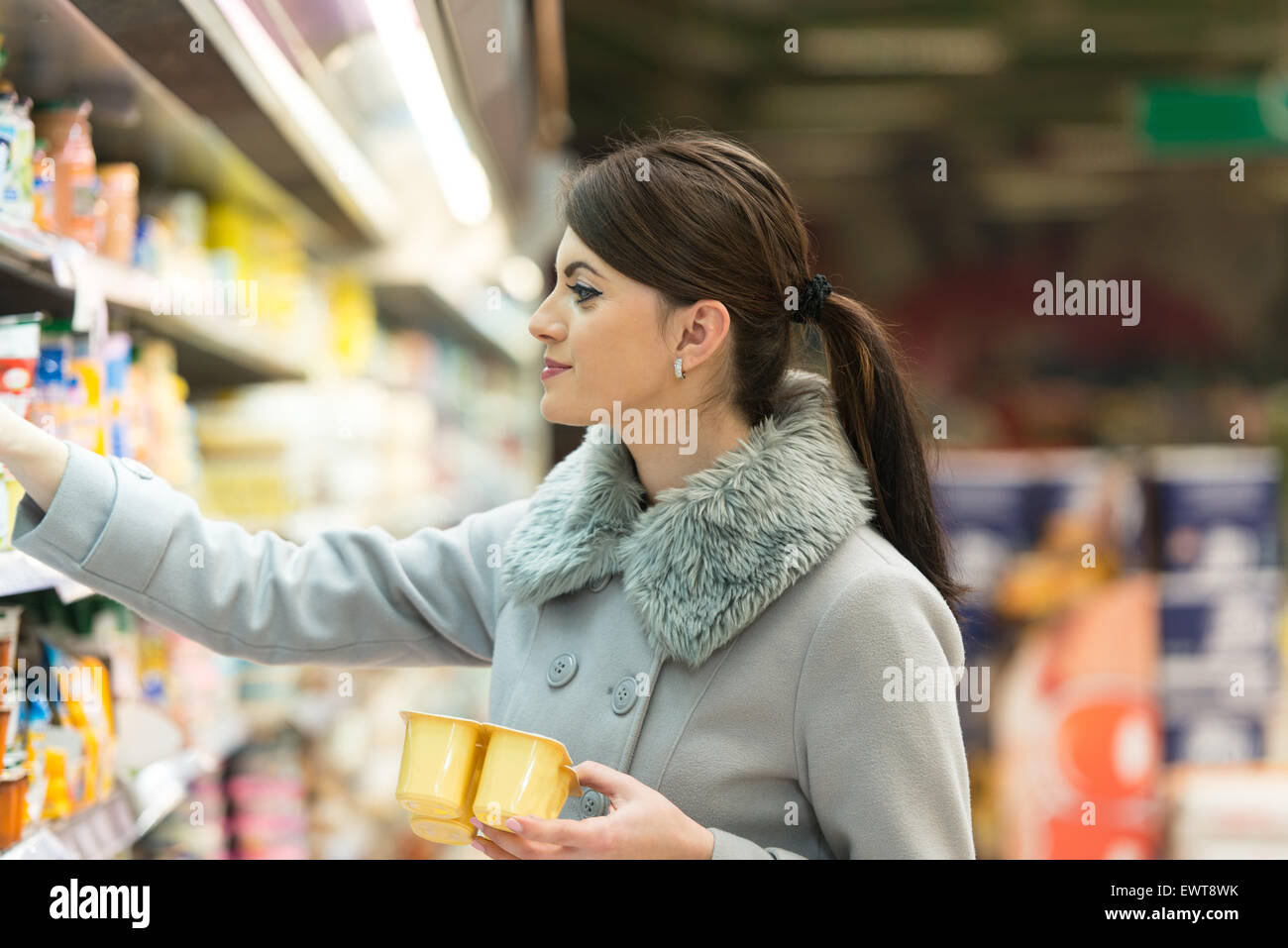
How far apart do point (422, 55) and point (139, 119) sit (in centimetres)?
55

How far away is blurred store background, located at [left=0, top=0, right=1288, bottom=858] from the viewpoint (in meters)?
1.69

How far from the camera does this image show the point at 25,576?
1.40 metres

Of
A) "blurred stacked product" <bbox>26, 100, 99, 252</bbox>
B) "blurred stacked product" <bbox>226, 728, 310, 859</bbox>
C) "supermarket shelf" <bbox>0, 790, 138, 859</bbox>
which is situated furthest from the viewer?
"blurred stacked product" <bbox>226, 728, 310, 859</bbox>

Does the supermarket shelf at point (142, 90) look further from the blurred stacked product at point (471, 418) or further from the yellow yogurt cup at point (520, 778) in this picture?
the blurred stacked product at point (471, 418)

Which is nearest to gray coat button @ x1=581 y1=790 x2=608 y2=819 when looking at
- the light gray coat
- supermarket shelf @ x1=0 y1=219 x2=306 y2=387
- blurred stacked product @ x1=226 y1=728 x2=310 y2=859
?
the light gray coat

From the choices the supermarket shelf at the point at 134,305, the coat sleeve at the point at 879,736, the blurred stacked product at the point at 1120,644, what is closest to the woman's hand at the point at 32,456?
the supermarket shelf at the point at 134,305

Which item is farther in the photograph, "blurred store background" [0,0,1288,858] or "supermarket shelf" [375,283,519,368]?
"supermarket shelf" [375,283,519,368]

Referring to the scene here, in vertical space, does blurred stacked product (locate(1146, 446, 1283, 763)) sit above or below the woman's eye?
below

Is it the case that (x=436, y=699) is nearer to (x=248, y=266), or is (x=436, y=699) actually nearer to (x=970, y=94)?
(x=248, y=266)

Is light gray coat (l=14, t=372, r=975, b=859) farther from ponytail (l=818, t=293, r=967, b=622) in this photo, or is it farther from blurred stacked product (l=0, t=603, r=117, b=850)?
blurred stacked product (l=0, t=603, r=117, b=850)

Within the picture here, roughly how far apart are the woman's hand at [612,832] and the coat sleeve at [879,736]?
66 mm

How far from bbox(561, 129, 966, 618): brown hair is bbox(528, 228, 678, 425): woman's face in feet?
0.07

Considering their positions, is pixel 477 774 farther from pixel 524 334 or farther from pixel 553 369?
pixel 524 334

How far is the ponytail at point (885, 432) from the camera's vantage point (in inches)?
57.6
